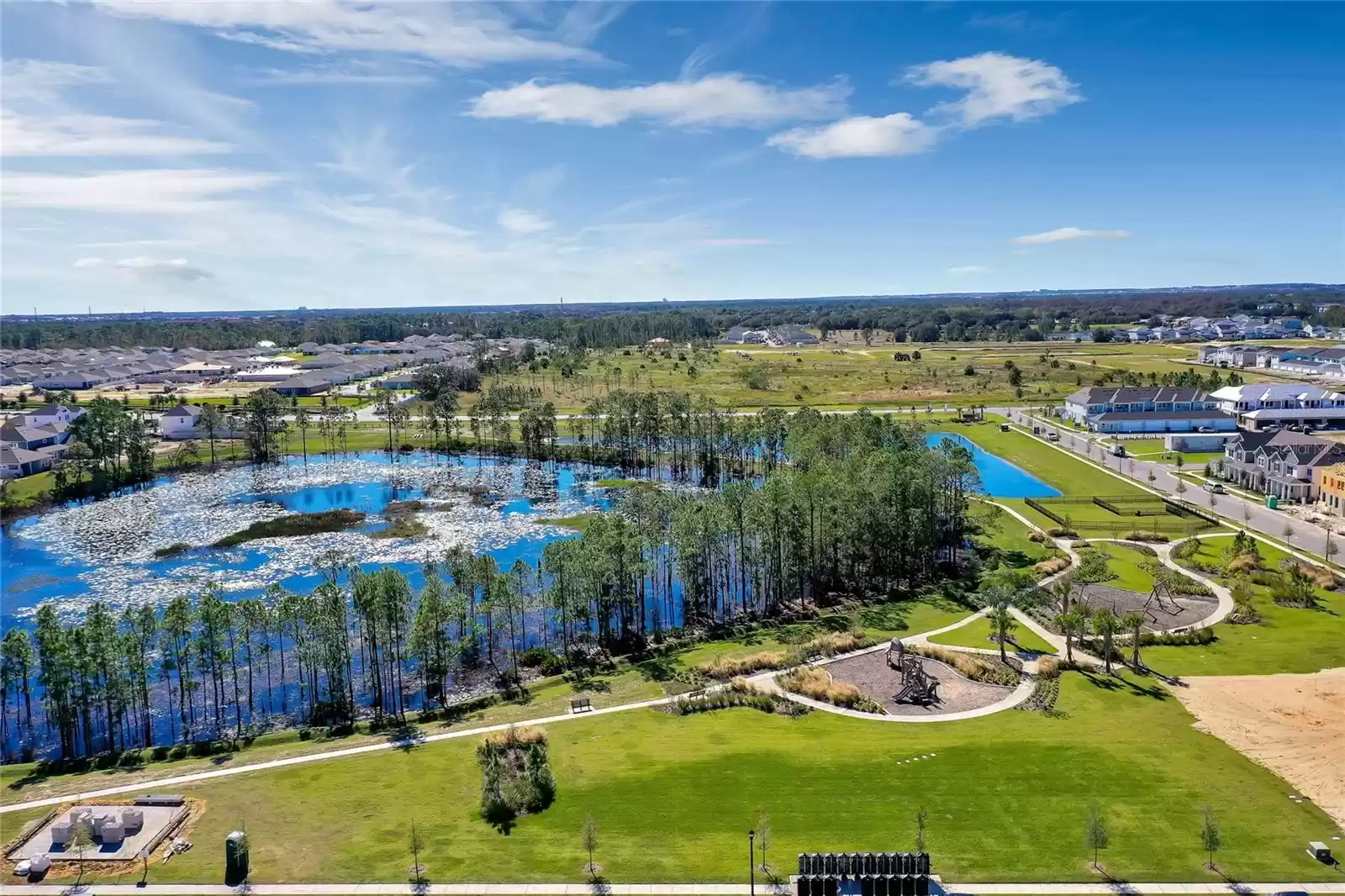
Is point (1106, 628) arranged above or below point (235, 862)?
above

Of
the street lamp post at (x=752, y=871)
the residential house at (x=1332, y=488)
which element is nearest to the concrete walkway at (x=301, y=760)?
the street lamp post at (x=752, y=871)

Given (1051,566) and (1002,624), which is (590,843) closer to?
(1002,624)

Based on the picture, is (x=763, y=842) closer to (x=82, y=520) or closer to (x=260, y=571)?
(x=260, y=571)

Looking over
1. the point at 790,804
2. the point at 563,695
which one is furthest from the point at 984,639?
the point at 563,695

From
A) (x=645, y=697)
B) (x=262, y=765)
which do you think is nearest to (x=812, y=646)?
(x=645, y=697)

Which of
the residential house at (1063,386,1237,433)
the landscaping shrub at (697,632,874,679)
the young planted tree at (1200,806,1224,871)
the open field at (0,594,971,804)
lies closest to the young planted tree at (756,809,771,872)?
the open field at (0,594,971,804)

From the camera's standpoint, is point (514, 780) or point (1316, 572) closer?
point (514, 780)

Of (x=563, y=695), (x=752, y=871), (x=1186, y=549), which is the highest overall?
(x=1186, y=549)
